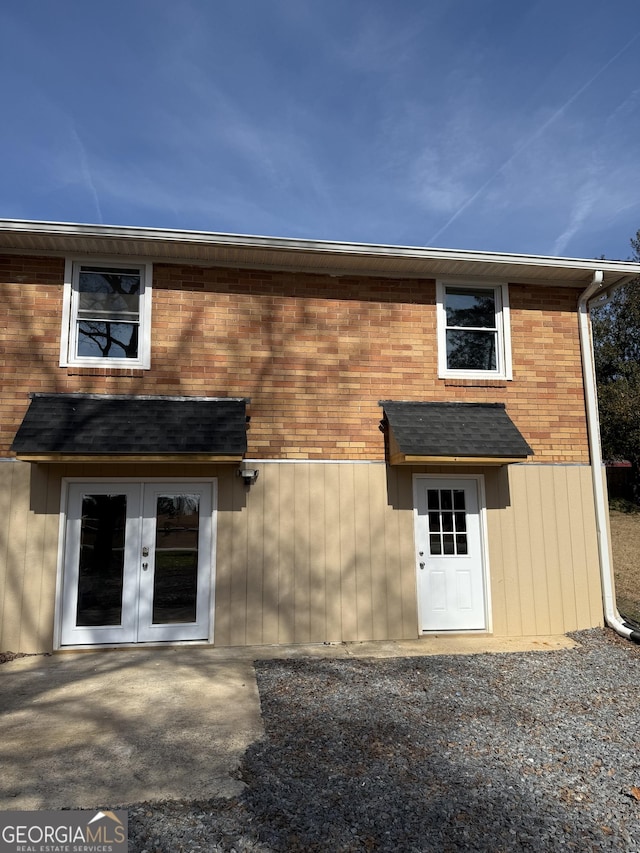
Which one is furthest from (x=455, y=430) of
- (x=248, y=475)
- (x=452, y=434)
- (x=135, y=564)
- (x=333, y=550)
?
(x=135, y=564)

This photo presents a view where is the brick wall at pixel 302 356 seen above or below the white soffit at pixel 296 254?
below

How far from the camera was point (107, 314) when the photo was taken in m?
7.62

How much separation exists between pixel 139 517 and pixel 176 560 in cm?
74

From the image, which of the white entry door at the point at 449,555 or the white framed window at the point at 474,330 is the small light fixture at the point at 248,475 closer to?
the white entry door at the point at 449,555

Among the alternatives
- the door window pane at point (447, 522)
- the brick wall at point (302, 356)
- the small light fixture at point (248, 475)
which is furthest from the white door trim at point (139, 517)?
the door window pane at point (447, 522)

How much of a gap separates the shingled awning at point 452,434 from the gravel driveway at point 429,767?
2518 mm

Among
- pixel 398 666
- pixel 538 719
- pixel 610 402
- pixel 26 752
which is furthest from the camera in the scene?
pixel 610 402

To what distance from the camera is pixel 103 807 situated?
3336 mm

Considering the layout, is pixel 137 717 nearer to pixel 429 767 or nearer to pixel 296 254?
pixel 429 767

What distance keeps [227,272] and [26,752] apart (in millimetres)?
Answer: 5986

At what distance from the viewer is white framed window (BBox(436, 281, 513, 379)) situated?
27.0 ft

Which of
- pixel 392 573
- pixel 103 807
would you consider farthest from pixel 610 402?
pixel 103 807

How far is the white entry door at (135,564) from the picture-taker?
23.1ft

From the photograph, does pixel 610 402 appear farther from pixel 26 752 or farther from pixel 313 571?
pixel 26 752
